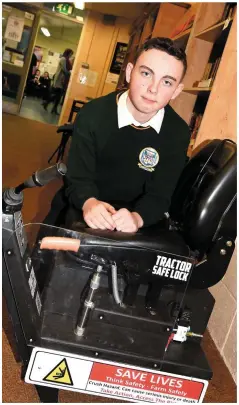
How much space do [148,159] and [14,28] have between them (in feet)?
25.5

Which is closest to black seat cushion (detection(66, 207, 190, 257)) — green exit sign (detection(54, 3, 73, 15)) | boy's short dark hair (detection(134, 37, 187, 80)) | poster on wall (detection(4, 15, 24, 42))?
boy's short dark hair (detection(134, 37, 187, 80))

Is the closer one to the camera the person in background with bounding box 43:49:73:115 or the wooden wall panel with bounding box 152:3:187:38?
the wooden wall panel with bounding box 152:3:187:38

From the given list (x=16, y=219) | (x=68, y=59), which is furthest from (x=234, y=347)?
(x=68, y=59)

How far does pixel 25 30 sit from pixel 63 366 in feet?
27.5

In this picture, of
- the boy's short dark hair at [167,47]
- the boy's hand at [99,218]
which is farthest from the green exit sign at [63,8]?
the boy's hand at [99,218]

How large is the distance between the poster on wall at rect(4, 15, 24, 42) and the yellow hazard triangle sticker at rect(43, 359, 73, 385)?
825 cm

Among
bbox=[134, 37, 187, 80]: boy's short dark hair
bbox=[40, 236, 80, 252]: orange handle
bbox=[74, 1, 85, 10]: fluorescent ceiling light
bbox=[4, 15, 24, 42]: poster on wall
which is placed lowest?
bbox=[40, 236, 80, 252]: orange handle

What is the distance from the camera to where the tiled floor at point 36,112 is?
31.2ft

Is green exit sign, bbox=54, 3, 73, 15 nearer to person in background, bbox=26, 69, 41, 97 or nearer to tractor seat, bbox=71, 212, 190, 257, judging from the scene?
person in background, bbox=26, 69, 41, 97

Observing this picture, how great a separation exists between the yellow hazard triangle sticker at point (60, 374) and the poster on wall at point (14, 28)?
8245 millimetres

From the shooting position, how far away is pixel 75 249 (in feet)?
3.31

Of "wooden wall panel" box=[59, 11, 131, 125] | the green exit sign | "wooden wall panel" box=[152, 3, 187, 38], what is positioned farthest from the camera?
"wooden wall panel" box=[59, 11, 131, 125]

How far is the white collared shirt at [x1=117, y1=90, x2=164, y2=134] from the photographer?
1.40 m

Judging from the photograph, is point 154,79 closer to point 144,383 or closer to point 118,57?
point 144,383
